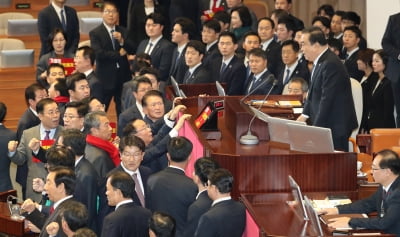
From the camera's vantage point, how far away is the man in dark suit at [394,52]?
9.99 metres

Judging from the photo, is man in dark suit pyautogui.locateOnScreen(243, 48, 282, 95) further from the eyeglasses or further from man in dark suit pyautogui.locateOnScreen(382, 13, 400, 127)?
the eyeglasses

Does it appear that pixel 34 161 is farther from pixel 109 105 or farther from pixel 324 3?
pixel 324 3

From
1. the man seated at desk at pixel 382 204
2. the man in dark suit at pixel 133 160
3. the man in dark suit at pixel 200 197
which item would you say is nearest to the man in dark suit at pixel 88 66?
the man in dark suit at pixel 133 160

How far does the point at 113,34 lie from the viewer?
11.3 metres

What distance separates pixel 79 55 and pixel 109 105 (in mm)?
1763

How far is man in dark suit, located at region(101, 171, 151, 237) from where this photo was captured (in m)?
6.30

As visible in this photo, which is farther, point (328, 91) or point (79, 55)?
point (79, 55)

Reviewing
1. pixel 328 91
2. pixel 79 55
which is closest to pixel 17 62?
pixel 79 55

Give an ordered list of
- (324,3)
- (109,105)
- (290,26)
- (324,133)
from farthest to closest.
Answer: (324,3) → (109,105) → (290,26) → (324,133)

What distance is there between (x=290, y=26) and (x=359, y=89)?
1.63 metres

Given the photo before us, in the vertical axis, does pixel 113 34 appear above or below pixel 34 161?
above

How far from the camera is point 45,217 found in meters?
6.94

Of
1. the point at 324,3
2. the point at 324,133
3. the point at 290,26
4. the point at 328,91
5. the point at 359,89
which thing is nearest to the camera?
the point at 324,133

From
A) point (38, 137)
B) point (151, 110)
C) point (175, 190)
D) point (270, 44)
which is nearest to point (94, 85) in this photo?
point (151, 110)
